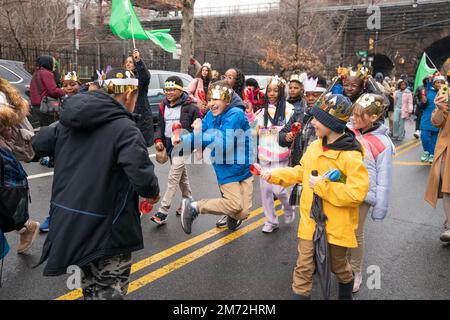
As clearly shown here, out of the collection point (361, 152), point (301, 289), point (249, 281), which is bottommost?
point (249, 281)

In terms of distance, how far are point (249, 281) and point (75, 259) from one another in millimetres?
1852

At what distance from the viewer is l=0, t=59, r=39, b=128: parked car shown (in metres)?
9.13

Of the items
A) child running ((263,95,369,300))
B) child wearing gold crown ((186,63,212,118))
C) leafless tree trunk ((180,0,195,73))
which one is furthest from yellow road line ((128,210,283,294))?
leafless tree trunk ((180,0,195,73))

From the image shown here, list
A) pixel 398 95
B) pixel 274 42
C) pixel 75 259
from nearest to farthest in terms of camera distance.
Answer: pixel 75 259, pixel 398 95, pixel 274 42

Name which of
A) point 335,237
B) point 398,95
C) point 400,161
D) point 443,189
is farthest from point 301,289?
point 398,95

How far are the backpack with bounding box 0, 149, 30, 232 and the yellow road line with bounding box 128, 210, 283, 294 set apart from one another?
110 centimetres

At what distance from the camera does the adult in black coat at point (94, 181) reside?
245 centimetres

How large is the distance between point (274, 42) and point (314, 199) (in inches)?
963

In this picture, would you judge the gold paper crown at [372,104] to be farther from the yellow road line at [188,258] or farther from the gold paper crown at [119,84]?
the yellow road line at [188,258]
